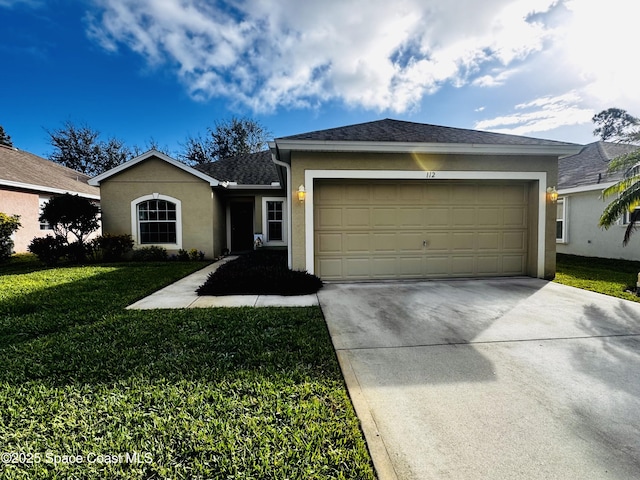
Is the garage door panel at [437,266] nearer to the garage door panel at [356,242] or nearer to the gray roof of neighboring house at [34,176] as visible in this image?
the garage door panel at [356,242]

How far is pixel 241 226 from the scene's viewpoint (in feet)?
49.2

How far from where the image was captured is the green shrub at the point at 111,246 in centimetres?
1088

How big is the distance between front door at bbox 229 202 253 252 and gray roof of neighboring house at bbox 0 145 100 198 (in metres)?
8.57

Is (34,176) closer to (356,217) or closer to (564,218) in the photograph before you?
(356,217)

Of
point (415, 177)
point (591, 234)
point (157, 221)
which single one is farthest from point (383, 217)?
point (591, 234)

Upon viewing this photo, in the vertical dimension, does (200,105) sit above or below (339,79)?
above

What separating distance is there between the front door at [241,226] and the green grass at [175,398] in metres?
10.3

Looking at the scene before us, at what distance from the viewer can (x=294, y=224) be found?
712cm

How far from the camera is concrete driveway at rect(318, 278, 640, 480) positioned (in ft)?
6.30

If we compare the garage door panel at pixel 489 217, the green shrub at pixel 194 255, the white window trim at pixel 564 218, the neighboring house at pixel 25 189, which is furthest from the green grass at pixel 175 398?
the white window trim at pixel 564 218

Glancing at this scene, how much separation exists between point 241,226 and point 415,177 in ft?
33.0

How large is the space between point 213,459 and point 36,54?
2244cm

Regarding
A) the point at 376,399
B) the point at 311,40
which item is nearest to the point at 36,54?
the point at 311,40

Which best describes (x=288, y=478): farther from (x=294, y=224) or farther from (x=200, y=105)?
(x=200, y=105)
